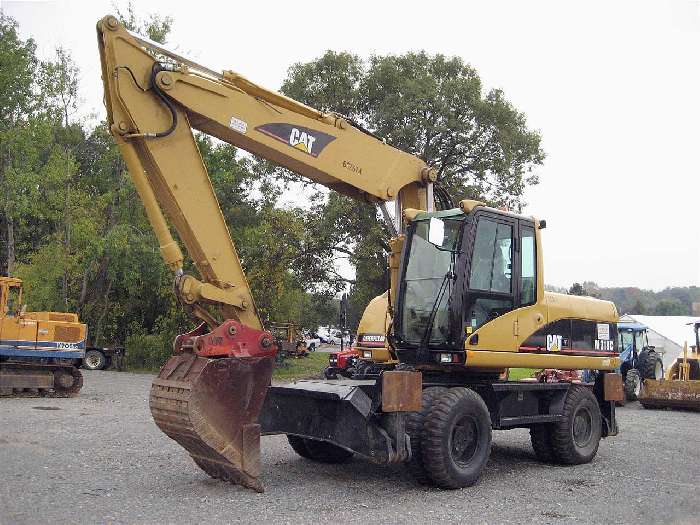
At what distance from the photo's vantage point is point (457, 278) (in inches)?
312

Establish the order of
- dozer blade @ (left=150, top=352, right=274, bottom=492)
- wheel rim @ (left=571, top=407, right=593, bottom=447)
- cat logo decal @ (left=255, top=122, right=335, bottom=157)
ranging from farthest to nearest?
wheel rim @ (left=571, top=407, right=593, bottom=447) → cat logo decal @ (left=255, top=122, right=335, bottom=157) → dozer blade @ (left=150, top=352, right=274, bottom=492)

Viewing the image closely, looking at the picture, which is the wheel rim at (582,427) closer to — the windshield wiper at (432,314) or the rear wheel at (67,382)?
the windshield wiper at (432,314)

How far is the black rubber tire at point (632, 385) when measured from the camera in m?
19.5

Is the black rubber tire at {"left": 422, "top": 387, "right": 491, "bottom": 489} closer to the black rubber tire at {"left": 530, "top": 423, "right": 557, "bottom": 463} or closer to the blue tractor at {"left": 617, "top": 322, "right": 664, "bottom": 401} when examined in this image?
the black rubber tire at {"left": 530, "top": 423, "right": 557, "bottom": 463}

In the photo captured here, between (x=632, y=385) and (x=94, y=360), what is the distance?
18.7 metres

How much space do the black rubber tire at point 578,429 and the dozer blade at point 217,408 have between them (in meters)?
4.16

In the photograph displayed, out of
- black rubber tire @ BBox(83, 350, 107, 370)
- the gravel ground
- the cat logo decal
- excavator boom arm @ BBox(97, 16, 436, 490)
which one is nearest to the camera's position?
the gravel ground

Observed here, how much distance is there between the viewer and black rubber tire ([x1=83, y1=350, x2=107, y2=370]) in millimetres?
26859

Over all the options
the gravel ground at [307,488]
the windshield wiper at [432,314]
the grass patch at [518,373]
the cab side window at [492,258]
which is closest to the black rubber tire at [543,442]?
the gravel ground at [307,488]

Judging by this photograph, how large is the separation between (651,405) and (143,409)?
1215 cm

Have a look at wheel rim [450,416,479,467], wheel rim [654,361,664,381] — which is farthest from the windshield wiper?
wheel rim [654,361,664,381]

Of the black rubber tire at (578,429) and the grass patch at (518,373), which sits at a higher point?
the grass patch at (518,373)

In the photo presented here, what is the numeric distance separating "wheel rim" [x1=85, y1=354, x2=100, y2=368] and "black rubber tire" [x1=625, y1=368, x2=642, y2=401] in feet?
60.5

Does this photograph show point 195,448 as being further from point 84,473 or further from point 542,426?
point 542,426
